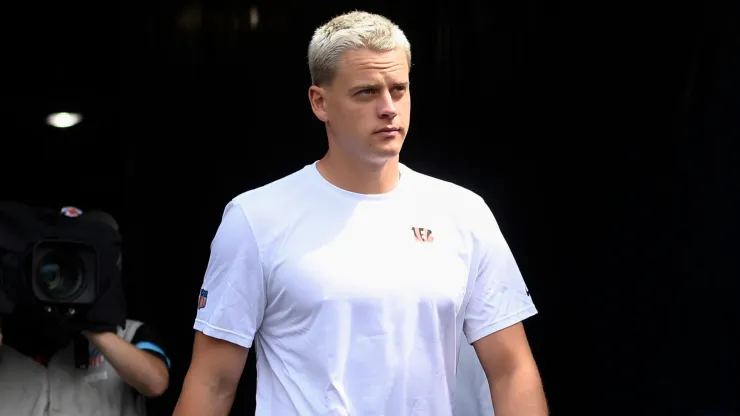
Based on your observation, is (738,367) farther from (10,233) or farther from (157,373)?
(10,233)

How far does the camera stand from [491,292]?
2.71m

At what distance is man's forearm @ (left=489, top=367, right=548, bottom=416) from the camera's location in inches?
105

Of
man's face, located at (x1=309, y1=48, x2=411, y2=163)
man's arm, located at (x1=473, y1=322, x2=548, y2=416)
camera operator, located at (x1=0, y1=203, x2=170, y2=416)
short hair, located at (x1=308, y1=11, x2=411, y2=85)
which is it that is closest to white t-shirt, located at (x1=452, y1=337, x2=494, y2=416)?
man's arm, located at (x1=473, y1=322, x2=548, y2=416)

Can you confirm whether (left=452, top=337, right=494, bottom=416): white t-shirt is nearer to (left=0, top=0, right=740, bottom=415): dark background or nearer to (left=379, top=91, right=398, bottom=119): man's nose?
(left=379, top=91, right=398, bottom=119): man's nose

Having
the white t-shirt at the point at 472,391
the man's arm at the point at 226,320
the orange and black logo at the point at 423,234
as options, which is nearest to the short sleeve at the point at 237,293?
the man's arm at the point at 226,320

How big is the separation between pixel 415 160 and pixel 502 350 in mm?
1793

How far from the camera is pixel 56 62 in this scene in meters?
4.18

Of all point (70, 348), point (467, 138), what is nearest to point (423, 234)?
point (70, 348)

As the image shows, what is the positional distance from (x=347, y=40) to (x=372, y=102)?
0.49ft

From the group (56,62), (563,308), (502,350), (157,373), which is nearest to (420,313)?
(502,350)

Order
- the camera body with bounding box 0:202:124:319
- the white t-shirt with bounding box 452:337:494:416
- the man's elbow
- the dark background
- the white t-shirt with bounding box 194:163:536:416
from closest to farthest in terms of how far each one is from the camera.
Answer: the white t-shirt with bounding box 194:163:536:416 → the white t-shirt with bounding box 452:337:494:416 → the camera body with bounding box 0:202:124:319 → the man's elbow → the dark background

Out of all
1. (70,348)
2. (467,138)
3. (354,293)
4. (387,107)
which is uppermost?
(467,138)

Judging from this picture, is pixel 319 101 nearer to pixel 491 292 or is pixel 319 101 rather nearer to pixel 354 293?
pixel 354 293

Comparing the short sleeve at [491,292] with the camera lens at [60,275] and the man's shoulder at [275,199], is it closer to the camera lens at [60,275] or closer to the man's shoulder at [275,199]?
the man's shoulder at [275,199]
